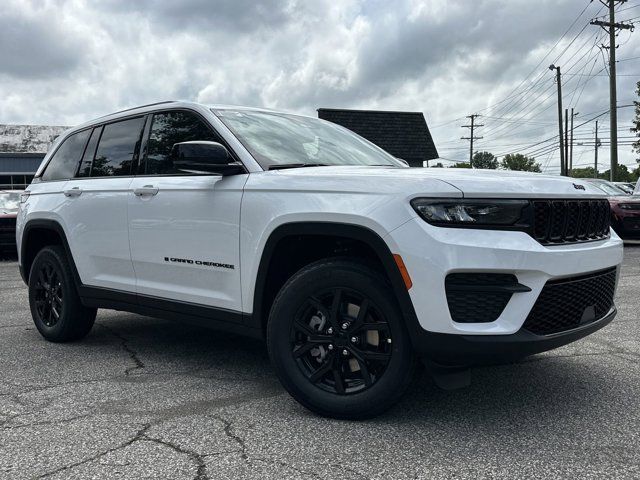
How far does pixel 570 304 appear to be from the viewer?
129 inches

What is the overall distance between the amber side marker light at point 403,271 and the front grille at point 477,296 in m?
0.18

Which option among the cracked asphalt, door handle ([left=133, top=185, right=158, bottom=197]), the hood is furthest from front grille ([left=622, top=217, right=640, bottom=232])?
door handle ([left=133, top=185, right=158, bottom=197])

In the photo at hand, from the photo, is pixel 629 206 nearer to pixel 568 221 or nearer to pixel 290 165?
pixel 568 221

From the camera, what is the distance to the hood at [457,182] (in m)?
3.11

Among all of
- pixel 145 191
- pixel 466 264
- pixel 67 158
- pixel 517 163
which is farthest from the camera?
pixel 517 163

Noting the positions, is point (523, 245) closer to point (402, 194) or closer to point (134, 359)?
point (402, 194)

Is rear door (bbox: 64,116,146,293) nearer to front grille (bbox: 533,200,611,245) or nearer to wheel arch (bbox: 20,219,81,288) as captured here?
wheel arch (bbox: 20,219,81,288)

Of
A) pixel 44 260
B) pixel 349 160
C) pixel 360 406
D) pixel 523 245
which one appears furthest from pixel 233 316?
pixel 44 260

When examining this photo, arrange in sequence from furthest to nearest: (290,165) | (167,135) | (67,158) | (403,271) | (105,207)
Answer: (67,158) → (105,207) → (167,135) → (290,165) → (403,271)

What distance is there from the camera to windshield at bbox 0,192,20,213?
14.0 meters

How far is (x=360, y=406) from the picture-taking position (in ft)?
10.8

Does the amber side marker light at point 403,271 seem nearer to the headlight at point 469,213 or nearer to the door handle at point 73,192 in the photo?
the headlight at point 469,213

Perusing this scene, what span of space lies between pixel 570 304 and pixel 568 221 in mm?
423

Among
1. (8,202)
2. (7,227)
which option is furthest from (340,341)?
(8,202)
